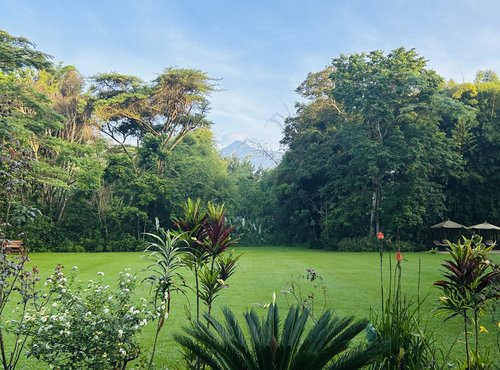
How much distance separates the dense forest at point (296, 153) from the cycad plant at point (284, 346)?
45.5ft

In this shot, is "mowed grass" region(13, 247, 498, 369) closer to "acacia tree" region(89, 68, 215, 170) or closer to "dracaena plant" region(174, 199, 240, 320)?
"dracaena plant" region(174, 199, 240, 320)

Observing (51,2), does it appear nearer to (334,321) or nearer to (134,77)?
(334,321)

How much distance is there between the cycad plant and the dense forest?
13883 millimetres

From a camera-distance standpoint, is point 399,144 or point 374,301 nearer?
point 374,301

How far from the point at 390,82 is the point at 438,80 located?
6.66 ft

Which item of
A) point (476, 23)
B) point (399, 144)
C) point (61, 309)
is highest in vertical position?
point (476, 23)

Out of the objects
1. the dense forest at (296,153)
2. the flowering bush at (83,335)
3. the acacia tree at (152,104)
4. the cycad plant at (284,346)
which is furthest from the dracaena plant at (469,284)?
the acacia tree at (152,104)

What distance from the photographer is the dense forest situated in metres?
16.6

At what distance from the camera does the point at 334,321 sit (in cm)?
213

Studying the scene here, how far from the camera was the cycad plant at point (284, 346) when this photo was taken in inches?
72.9

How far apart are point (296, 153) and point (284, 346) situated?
18.9m

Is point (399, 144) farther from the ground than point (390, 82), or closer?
closer

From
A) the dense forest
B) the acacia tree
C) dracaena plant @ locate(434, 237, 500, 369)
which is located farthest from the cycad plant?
the acacia tree

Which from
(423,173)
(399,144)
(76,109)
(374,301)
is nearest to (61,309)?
(374,301)
